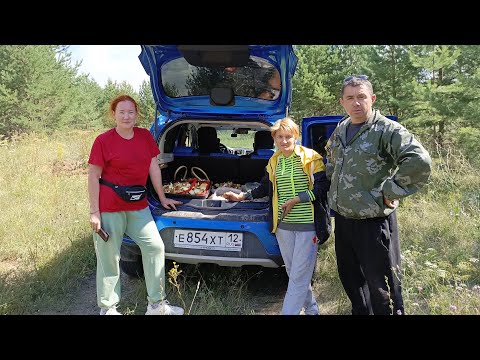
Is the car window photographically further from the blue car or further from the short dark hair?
the short dark hair

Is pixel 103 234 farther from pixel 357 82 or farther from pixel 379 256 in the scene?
pixel 357 82

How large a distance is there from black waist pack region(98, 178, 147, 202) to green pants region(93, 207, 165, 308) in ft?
0.46

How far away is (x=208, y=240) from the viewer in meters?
3.18

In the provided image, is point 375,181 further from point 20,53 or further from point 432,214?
point 20,53

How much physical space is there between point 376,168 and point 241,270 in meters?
2.04

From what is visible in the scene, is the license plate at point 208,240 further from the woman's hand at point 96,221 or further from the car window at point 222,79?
the car window at point 222,79

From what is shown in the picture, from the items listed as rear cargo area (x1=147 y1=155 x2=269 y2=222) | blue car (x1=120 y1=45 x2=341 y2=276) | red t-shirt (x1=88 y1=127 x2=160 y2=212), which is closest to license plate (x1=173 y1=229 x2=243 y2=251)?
blue car (x1=120 y1=45 x2=341 y2=276)

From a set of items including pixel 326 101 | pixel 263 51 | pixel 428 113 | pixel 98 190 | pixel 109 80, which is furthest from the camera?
pixel 109 80

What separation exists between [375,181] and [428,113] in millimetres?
7958

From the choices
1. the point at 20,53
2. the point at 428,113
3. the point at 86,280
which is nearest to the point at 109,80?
the point at 20,53

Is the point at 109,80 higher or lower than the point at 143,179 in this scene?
higher

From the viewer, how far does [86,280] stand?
13.1 ft

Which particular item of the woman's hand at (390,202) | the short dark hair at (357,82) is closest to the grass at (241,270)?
the woman's hand at (390,202)

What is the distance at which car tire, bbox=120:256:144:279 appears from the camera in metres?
3.71
